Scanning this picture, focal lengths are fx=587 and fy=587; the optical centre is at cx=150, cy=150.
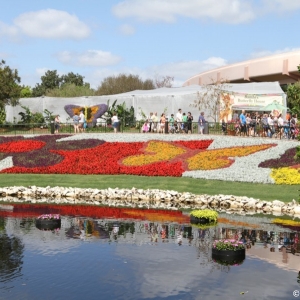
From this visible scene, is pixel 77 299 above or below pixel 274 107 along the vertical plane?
below

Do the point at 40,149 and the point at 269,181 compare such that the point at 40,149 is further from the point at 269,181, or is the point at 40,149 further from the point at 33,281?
the point at 33,281

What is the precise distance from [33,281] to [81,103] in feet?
126

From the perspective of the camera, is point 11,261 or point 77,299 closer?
point 77,299

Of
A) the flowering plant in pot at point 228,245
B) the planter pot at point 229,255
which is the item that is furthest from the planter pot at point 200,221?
the planter pot at point 229,255

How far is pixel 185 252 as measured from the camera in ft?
51.2

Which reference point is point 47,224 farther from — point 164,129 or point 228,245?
point 164,129

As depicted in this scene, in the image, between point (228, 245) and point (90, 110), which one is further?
point (90, 110)

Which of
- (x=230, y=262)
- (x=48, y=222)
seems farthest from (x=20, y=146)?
(x=230, y=262)

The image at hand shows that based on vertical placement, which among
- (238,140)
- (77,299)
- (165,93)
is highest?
(165,93)

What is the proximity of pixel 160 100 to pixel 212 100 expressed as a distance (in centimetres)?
462

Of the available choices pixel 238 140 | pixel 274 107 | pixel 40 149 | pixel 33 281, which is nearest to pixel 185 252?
pixel 33 281

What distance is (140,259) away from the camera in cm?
1495

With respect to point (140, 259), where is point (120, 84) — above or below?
above

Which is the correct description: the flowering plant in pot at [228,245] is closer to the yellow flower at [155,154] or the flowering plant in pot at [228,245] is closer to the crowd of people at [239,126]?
the yellow flower at [155,154]
